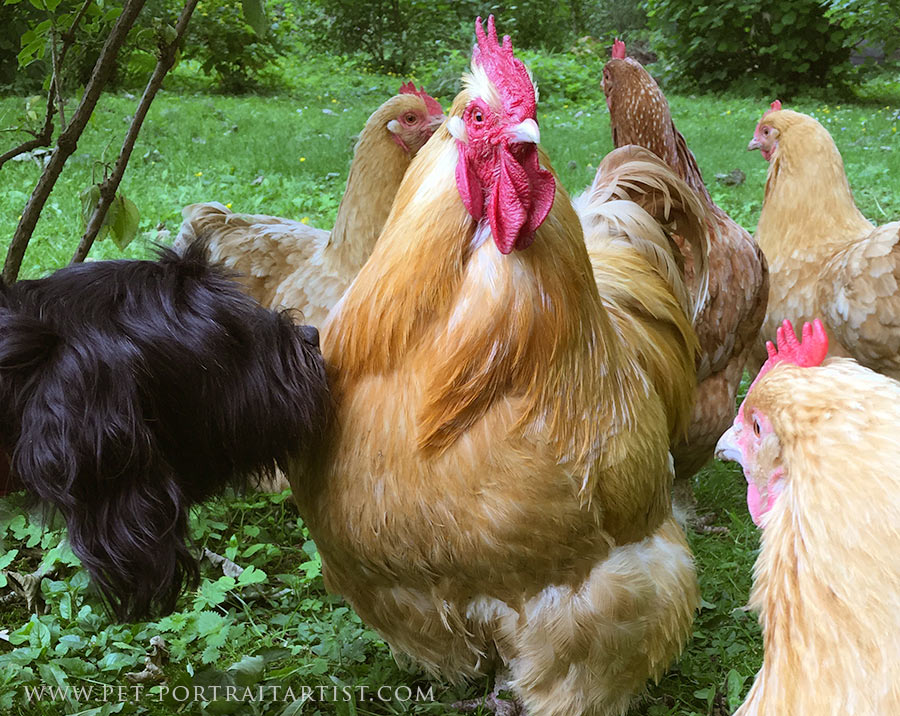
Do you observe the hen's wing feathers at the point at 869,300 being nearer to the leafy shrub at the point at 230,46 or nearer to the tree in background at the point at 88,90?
the tree in background at the point at 88,90

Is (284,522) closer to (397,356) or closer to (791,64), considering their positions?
(397,356)

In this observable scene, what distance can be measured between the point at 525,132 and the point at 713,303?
1824 millimetres

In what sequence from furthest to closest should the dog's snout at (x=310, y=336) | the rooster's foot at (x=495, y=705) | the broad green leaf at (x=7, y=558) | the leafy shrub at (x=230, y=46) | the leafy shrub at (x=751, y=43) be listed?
the leafy shrub at (x=751, y=43), the leafy shrub at (x=230, y=46), the broad green leaf at (x=7, y=558), the rooster's foot at (x=495, y=705), the dog's snout at (x=310, y=336)

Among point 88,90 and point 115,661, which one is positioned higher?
point 88,90

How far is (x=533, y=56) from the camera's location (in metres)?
9.83

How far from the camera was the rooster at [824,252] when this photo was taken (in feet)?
11.1

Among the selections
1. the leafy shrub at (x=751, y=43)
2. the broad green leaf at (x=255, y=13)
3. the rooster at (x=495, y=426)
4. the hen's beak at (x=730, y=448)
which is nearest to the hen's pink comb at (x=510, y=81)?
the rooster at (x=495, y=426)

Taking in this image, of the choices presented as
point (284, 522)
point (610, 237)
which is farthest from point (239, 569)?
point (610, 237)

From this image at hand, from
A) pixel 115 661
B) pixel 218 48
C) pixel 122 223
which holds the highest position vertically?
pixel 218 48

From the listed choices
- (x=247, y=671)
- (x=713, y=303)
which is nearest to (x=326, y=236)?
(x=713, y=303)

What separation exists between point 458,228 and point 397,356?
1.09 ft

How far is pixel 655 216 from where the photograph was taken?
3.04 metres

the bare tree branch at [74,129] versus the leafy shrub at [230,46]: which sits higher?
the leafy shrub at [230,46]

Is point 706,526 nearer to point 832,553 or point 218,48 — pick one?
point 832,553
